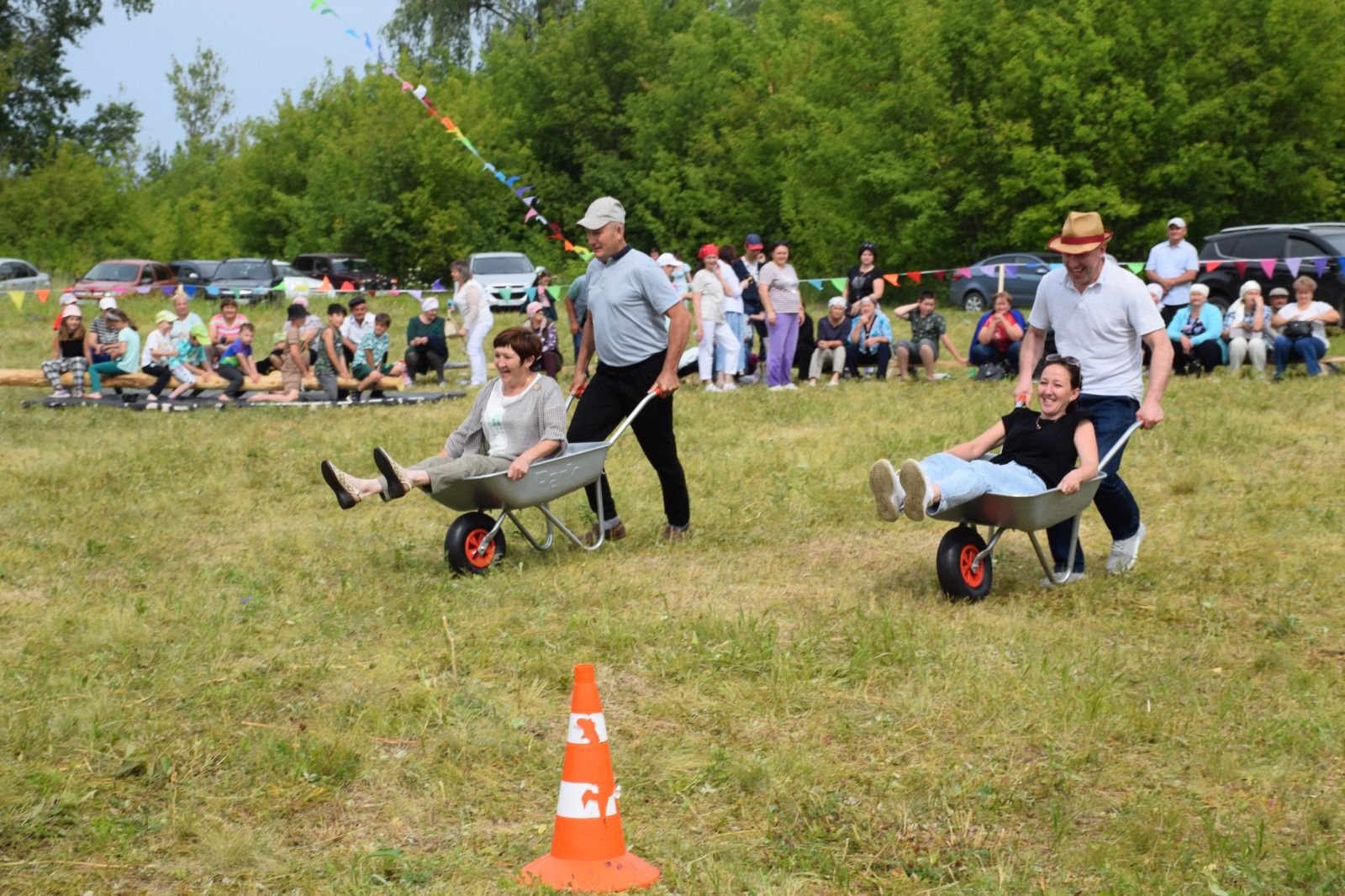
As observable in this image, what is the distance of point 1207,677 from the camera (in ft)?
20.6

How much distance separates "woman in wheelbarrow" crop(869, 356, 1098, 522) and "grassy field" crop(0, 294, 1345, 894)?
58cm

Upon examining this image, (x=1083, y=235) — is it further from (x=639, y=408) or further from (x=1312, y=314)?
(x=1312, y=314)

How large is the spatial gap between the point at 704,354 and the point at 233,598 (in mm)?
10040

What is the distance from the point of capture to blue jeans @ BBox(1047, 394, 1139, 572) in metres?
7.62

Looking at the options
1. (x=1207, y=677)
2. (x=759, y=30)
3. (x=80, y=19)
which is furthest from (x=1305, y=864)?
(x=80, y=19)

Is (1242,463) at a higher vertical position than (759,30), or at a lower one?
lower

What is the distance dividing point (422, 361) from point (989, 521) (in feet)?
43.2

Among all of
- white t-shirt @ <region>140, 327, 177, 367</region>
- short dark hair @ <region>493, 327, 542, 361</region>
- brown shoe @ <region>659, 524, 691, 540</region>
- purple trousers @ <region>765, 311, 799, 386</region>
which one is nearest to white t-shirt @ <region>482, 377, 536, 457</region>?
short dark hair @ <region>493, 327, 542, 361</region>

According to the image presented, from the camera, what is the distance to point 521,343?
333 inches

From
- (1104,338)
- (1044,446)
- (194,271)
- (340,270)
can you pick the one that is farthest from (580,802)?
(340,270)

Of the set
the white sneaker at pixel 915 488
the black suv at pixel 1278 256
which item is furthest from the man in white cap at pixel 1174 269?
the white sneaker at pixel 915 488

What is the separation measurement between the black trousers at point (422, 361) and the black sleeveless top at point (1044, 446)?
41.5 ft

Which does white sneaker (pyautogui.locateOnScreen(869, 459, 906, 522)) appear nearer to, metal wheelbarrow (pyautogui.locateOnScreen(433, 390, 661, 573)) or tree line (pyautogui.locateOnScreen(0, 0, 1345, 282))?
metal wheelbarrow (pyautogui.locateOnScreen(433, 390, 661, 573))

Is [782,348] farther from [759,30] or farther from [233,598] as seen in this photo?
[759,30]
